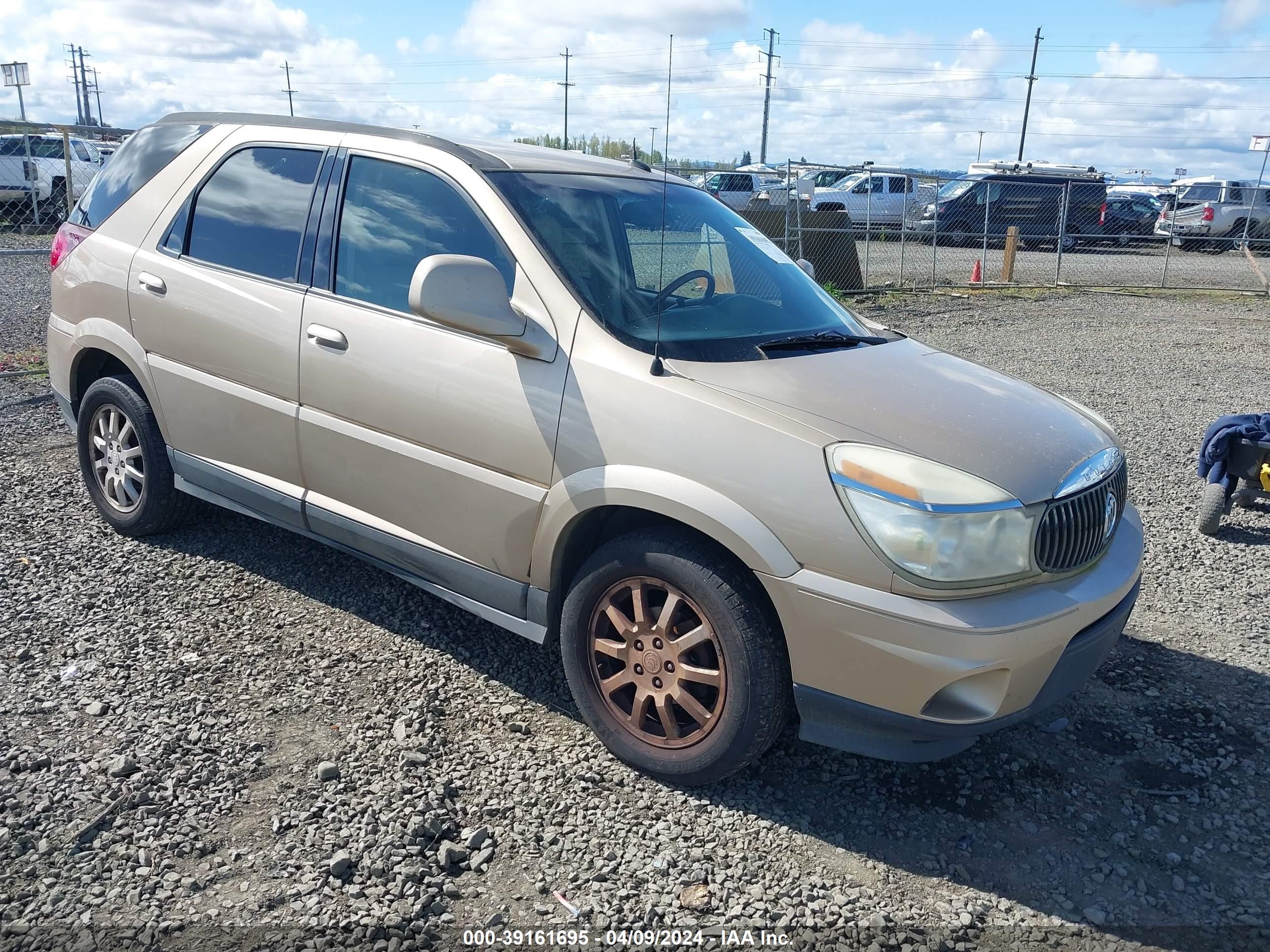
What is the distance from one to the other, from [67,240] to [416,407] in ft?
8.41

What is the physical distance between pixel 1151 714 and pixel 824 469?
6.40ft

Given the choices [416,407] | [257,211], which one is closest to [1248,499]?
[416,407]

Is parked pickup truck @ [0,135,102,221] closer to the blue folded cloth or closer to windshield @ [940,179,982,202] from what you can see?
the blue folded cloth

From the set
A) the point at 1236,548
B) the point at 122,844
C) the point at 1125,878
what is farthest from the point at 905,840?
the point at 1236,548

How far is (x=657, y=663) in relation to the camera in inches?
120

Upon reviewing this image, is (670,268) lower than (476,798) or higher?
higher

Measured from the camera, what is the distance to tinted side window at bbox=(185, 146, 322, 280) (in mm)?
3863

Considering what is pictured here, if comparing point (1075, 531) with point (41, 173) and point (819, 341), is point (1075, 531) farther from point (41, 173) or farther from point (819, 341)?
point (41, 173)

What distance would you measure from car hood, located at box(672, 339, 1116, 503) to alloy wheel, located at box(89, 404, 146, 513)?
2917 millimetres

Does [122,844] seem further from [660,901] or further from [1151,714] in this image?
[1151,714]

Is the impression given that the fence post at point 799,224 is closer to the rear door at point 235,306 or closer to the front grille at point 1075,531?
the rear door at point 235,306

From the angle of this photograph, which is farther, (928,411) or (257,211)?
(257,211)

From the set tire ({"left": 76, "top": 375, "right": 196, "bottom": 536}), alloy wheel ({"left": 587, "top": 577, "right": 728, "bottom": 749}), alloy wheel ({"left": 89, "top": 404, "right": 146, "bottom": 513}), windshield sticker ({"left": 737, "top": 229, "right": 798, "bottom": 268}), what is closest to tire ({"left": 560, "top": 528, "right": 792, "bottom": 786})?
alloy wheel ({"left": 587, "top": 577, "right": 728, "bottom": 749})

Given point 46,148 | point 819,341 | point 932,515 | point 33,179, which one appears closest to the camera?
point 932,515
